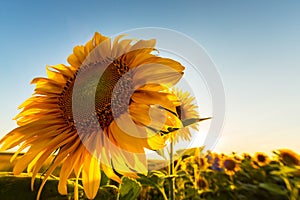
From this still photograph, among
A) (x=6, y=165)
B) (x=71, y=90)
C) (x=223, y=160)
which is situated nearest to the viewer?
(x=71, y=90)

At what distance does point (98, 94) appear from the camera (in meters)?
1.26

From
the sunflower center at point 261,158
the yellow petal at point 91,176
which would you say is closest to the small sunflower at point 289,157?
the sunflower center at point 261,158

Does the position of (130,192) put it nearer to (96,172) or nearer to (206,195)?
(96,172)

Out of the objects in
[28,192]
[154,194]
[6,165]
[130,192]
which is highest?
[130,192]

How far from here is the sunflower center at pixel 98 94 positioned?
1.16m

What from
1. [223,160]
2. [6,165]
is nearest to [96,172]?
[6,165]

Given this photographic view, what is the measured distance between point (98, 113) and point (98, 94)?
0.41 ft

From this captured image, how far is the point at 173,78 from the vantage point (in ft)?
3.29

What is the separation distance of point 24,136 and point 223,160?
5.05m

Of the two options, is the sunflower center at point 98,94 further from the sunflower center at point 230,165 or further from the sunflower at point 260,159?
the sunflower center at point 230,165

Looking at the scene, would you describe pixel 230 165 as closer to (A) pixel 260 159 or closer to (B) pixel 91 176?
(A) pixel 260 159

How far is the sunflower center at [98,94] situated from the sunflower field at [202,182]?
10.0 inches

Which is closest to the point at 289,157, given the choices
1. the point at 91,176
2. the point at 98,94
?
the point at 98,94

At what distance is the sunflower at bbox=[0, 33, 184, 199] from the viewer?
972mm
